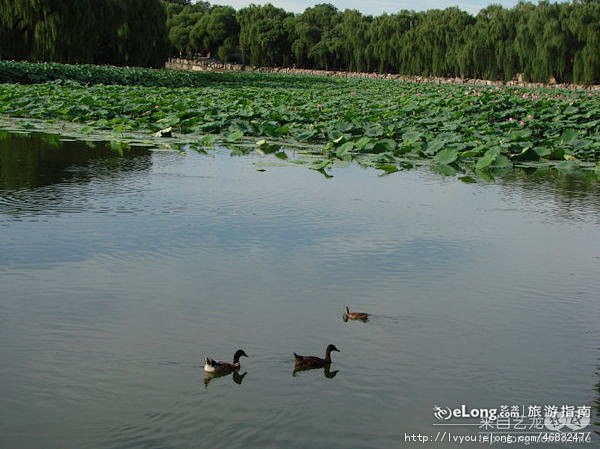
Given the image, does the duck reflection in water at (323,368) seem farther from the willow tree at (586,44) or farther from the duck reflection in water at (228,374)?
the willow tree at (586,44)

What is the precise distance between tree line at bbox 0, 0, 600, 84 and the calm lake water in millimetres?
24784

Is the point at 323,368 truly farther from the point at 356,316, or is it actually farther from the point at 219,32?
the point at 219,32

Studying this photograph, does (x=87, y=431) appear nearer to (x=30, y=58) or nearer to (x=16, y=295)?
(x=16, y=295)

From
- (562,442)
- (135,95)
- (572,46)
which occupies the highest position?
(572,46)

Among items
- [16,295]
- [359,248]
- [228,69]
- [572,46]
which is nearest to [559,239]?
[359,248]

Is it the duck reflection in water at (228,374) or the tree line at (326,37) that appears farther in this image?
the tree line at (326,37)

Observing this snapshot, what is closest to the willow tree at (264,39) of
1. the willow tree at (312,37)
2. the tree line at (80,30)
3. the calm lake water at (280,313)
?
the willow tree at (312,37)

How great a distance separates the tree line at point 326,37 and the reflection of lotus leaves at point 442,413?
2884 centimetres

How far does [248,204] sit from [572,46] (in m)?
35.3

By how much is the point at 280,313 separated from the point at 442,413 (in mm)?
1180

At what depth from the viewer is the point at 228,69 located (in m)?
75.8

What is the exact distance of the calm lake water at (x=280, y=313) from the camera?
9.03 feet

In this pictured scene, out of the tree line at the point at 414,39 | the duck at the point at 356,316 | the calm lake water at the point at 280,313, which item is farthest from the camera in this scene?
the tree line at the point at 414,39

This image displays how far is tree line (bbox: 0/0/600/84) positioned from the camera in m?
30.1
